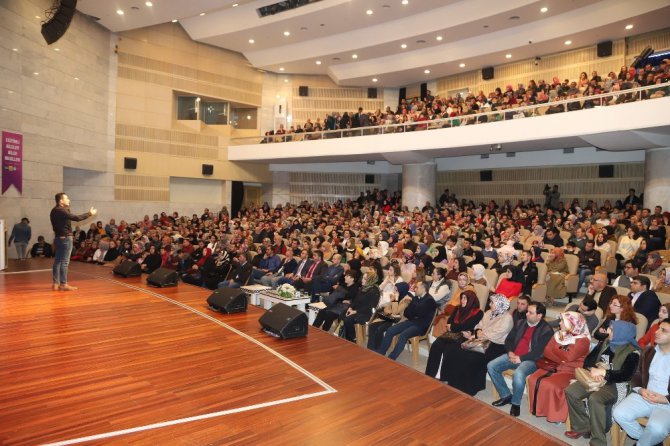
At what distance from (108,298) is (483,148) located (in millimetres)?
10116

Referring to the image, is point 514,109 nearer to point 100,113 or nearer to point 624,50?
point 624,50

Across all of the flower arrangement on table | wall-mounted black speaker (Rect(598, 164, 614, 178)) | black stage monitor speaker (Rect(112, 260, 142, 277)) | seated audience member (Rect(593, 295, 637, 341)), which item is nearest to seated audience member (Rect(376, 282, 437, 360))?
the flower arrangement on table

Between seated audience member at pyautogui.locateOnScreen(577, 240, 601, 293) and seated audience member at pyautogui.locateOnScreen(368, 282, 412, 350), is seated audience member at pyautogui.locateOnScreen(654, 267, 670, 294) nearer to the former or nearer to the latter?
seated audience member at pyautogui.locateOnScreen(577, 240, 601, 293)

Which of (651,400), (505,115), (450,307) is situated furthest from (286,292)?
(505,115)

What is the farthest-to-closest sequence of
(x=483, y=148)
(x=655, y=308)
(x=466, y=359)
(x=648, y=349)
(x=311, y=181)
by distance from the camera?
(x=311, y=181) < (x=483, y=148) < (x=655, y=308) < (x=466, y=359) < (x=648, y=349)

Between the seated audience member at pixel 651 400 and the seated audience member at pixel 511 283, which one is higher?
the seated audience member at pixel 511 283

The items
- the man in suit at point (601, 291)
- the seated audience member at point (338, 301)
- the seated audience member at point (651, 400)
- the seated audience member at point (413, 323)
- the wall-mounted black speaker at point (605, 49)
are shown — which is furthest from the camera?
the wall-mounted black speaker at point (605, 49)

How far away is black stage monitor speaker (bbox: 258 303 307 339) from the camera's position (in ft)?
15.5

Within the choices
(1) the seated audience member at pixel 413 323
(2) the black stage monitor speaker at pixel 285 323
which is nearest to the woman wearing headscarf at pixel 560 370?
(1) the seated audience member at pixel 413 323

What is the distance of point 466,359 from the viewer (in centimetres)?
466

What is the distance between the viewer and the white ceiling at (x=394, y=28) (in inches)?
504

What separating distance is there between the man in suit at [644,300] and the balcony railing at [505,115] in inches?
219

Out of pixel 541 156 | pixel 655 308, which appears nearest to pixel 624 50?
pixel 541 156

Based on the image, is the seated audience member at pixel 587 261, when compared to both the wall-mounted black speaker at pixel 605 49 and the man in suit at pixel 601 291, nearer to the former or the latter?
the man in suit at pixel 601 291
